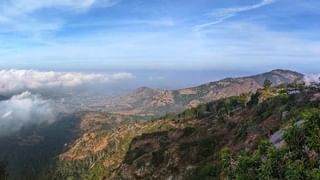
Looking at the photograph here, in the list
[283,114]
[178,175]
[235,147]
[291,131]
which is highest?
[291,131]

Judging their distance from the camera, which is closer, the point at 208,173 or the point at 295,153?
the point at 295,153

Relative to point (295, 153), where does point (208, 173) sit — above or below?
below

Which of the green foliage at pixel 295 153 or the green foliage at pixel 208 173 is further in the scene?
the green foliage at pixel 208 173

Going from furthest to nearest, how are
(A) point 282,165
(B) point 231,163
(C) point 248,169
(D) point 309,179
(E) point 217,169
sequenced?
(E) point 217,169, (B) point 231,163, (C) point 248,169, (A) point 282,165, (D) point 309,179

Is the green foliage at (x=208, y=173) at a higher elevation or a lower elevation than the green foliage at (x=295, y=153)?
lower

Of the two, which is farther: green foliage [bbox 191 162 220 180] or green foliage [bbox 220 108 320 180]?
green foliage [bbox 191 162 220 180]

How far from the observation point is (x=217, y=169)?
537 ft

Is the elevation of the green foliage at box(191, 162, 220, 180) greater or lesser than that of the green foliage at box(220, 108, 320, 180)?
lesser

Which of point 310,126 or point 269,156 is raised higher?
point 310,126

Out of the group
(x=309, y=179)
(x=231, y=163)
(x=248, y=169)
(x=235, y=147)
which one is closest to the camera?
(x=309, y=179)

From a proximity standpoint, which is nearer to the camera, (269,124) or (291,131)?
(291,131)

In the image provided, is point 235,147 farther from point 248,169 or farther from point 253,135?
point 248,169

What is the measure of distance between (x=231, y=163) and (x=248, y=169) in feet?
44.7

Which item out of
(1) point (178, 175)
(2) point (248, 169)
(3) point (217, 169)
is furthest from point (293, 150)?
(1) point (178, 175)
